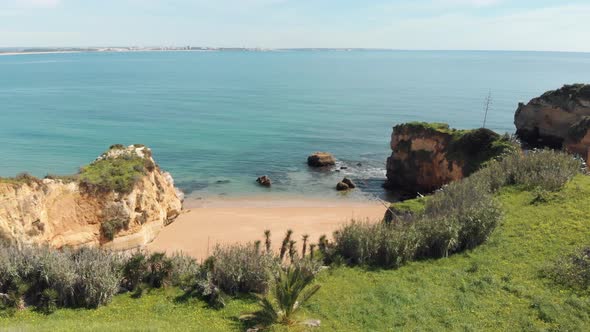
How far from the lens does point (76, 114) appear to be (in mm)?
74938

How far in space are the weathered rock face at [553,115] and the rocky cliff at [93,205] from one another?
3884 centimetres

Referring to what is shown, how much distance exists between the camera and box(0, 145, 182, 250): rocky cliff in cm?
2205

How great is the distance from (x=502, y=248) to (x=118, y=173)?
2240 cm

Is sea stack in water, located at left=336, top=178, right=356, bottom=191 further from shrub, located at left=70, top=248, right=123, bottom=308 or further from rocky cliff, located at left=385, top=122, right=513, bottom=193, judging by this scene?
shrub, located at left=70, top=248, right=123, bottom=308

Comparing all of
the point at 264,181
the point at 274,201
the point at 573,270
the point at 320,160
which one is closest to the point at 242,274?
the point at 573,270

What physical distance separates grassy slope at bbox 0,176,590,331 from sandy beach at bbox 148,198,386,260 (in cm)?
1221

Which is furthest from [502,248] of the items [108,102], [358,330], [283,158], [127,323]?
[108,102]

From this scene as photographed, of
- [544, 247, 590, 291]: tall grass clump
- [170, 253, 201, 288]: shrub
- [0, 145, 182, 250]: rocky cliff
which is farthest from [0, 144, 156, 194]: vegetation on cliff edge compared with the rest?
[544, 247, 590, 291]: tall grass clump

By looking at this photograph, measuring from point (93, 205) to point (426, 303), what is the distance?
20.1 metres

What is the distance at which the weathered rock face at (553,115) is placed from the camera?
4591 cm

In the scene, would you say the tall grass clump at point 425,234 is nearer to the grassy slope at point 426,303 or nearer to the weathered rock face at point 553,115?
the grassy slope at point 426,303

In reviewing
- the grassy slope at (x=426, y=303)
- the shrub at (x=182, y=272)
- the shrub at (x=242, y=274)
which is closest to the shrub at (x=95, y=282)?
the grassy slope at (x=426, y=303)

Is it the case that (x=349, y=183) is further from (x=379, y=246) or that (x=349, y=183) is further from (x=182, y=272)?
(x=182, y=272)

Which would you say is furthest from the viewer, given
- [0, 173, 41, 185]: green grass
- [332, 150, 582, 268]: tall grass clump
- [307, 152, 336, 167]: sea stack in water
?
[307, 152, 336, 167]: sea stack in water
